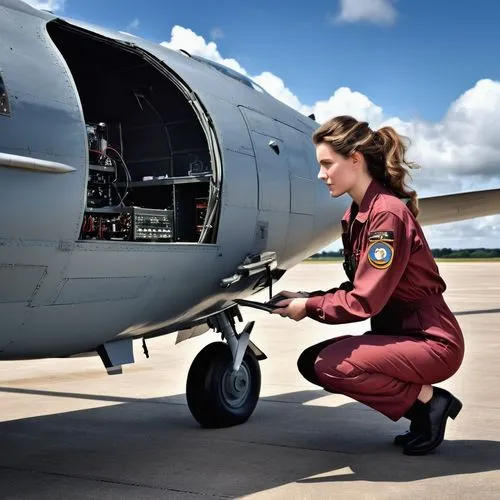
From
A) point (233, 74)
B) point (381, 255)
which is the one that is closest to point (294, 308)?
point (381, 255)

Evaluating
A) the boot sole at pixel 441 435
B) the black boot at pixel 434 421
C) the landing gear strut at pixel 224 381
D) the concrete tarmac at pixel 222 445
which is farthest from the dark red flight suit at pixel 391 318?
the landing gear strut at pixel 224 381

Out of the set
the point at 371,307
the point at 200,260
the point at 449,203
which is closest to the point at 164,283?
the point at 200,260

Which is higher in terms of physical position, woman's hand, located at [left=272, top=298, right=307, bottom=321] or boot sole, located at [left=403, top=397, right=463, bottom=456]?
woman's hand, located at [left=272, top=298, right=307, bottom=321]

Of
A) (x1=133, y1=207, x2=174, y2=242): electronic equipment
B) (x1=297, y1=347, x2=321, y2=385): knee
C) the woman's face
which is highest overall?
the woman's face

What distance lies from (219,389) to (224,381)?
10 cm

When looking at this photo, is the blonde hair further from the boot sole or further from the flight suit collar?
the boot sole

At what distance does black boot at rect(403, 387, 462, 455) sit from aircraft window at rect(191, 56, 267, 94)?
3193 millimetres

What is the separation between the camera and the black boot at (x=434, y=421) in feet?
17.0

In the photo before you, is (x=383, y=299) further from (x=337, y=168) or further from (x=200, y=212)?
(x=200, y=212)

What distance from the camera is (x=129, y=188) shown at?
6605 mm

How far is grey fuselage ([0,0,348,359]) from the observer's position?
453 cm

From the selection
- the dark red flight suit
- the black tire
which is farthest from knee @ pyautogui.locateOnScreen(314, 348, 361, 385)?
the black tire

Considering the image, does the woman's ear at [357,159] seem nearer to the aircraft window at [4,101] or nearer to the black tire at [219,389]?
the aircraft window at [4,101]

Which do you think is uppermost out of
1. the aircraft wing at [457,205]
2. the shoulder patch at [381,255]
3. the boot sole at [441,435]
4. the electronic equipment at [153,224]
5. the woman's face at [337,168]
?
the aircraft wing at [457,205]
